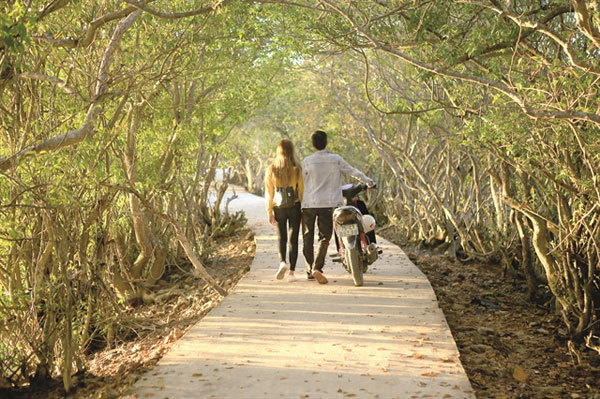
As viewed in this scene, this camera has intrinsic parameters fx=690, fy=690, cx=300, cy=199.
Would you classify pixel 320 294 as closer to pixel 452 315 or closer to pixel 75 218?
pixel 452 315

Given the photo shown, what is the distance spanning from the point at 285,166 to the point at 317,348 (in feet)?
10.4

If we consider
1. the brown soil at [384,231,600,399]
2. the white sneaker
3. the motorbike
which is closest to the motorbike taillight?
the motorbike

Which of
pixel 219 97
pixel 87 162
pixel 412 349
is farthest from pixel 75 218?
pixel 219 97

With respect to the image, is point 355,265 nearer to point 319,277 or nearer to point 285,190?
point 319,277

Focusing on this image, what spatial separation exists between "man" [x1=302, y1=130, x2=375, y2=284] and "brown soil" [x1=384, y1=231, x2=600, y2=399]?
1.64m

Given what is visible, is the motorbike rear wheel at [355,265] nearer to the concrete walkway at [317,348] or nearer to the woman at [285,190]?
the concrete walkway at [317,348]

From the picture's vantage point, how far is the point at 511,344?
6922 mm

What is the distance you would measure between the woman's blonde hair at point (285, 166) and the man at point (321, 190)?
0.48 ft

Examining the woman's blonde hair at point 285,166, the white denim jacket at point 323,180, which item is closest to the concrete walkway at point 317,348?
the white denim jacket at point 323,180

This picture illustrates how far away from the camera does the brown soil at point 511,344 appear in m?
5.52

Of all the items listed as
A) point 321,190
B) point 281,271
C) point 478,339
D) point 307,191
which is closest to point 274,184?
point 307,191

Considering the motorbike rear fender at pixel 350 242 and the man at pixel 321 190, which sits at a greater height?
the man at pixel 321 190

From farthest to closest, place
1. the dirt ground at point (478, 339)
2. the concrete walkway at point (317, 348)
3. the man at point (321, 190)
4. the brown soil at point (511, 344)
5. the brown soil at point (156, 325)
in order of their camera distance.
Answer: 1. the man at point (321, 190)
2. the brown soil at point (511, 344)
3. the dirt ground at point (478, 339)
4. the brown soil at point (156, 325)
5. the concrete walkway at point (317, 348)

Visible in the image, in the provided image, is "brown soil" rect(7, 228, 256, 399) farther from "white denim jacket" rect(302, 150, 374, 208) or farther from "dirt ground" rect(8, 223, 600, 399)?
"white denim jacket" rect(302, 150, 374, 208)
